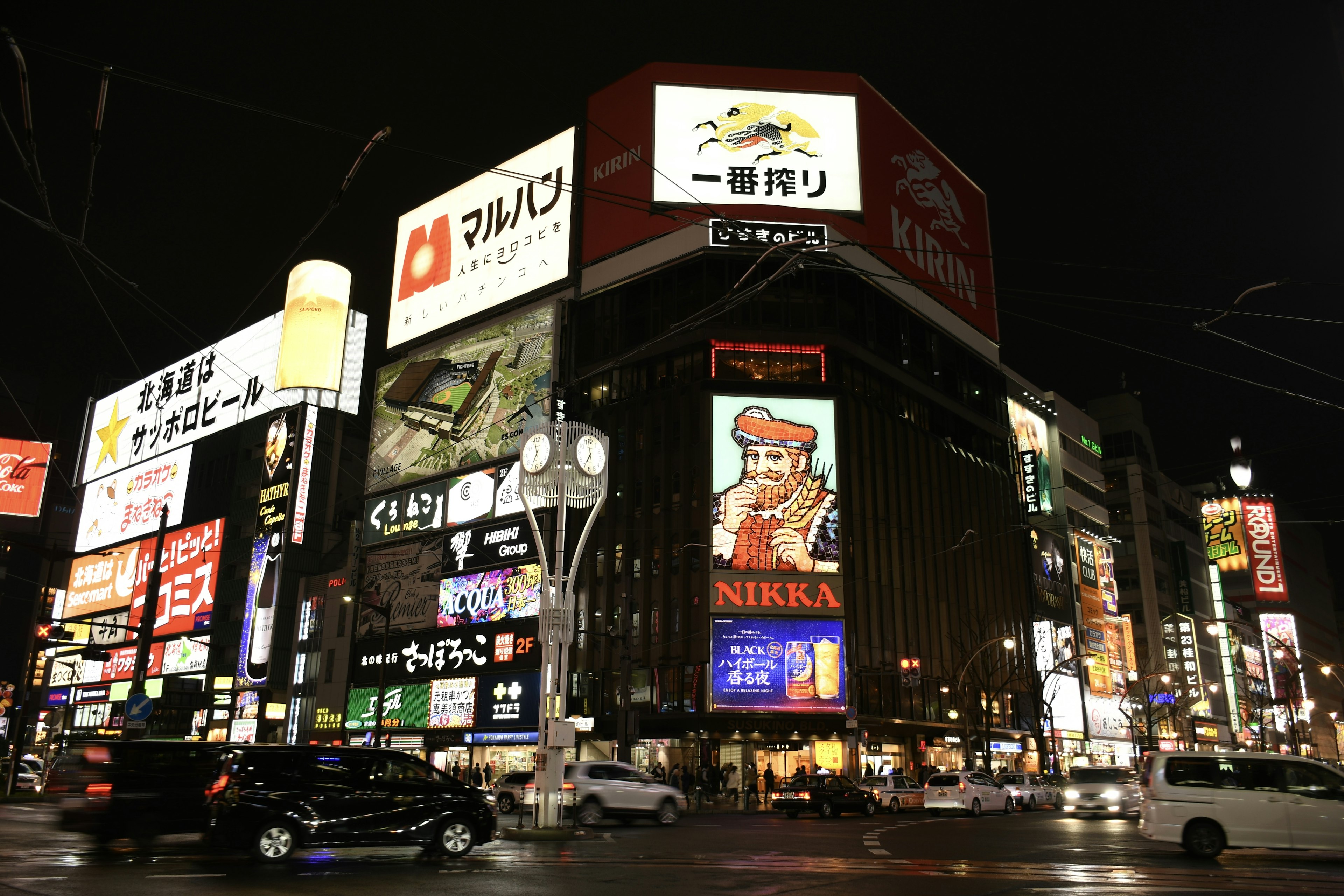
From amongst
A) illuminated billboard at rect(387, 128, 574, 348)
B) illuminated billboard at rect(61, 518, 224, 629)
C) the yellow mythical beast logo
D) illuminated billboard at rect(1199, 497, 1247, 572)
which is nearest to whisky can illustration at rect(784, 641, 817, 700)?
illuminated billboard at rect(387, 128, 574, 348)

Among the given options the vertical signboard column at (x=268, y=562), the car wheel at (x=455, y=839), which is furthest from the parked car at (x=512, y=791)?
the vertical signboard column at (x=268, y=562)

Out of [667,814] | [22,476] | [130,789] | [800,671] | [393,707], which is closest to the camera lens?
[130,789]

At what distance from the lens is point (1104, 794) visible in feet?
94.9

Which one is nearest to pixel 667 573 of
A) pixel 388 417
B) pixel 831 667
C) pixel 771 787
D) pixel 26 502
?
pixel 831 667

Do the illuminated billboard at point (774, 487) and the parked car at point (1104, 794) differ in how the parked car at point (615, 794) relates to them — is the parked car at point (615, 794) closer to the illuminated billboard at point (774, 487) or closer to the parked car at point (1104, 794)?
the parked car at point (1104, 794)

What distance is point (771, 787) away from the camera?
143 feet

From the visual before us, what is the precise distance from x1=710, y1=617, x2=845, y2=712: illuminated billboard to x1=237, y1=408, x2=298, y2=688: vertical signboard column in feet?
106

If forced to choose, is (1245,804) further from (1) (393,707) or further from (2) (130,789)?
(1) (393,707)

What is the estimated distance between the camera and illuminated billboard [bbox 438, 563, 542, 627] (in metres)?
56.7

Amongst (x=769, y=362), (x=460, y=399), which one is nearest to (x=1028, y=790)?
(x=769, y=362)

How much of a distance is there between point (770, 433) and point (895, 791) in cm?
2175

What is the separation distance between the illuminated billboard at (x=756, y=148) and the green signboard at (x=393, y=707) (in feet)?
106

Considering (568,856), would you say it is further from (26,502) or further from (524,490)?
(26,502)

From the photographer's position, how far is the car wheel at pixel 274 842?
14250 mm
